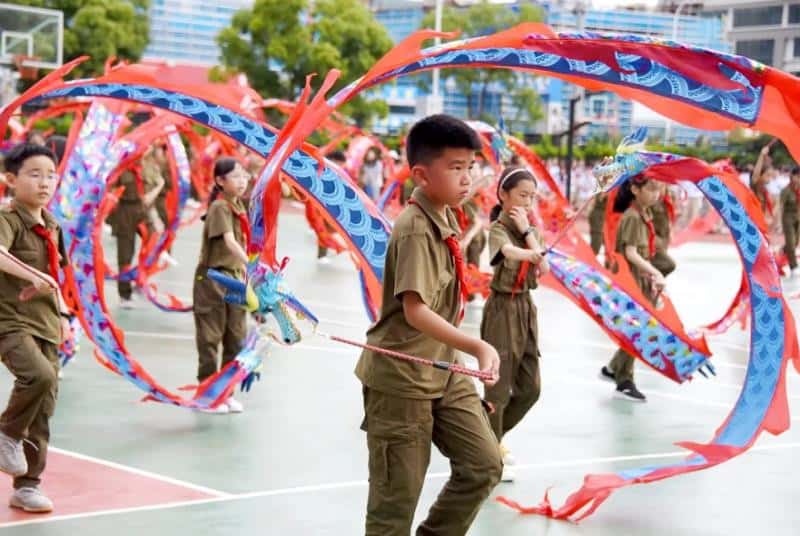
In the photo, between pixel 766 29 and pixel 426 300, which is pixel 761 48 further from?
pixel 426 300

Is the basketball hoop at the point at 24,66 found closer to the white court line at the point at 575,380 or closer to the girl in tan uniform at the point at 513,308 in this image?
the white court line at the point at 575,380

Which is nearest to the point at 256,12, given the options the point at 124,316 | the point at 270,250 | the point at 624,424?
the point at 124,316

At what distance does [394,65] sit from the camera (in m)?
4.84

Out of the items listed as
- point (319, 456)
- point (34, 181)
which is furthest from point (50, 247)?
point (319, 456)

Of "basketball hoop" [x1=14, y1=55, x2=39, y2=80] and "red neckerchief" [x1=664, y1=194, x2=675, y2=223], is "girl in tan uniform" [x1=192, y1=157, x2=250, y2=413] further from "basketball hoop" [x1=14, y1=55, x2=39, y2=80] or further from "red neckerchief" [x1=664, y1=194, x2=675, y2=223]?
"basketball hoop" [x1=14, y1=55, x2=39, y2=80]

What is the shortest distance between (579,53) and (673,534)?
6.73 ft

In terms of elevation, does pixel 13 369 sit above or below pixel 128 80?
below

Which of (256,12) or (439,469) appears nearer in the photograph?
(439,469)

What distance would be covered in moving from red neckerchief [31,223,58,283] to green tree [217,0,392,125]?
3552 centimetres

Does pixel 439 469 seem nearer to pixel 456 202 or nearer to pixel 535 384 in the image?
pixel 535 384

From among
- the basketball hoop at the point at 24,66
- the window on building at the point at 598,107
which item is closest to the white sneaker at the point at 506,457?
the basketball hoop at the point at 24,66

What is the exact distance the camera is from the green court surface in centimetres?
568

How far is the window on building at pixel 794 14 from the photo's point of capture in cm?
4512

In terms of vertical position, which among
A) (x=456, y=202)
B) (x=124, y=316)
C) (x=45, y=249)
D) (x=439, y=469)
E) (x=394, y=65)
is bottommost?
(x=124, y=316)
